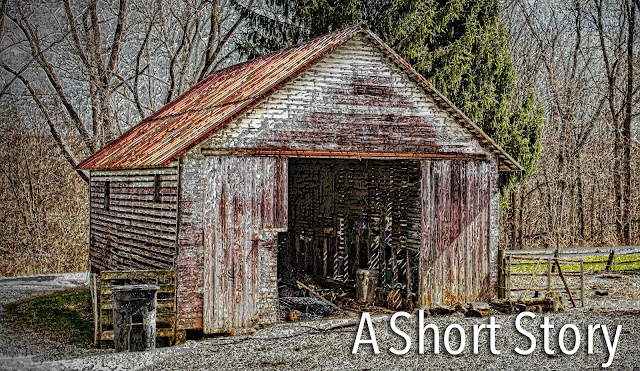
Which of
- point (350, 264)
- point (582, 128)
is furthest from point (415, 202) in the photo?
point (582, 128)

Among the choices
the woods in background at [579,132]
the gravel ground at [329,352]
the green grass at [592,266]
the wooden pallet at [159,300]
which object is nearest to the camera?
the gravel ground at [329,352]

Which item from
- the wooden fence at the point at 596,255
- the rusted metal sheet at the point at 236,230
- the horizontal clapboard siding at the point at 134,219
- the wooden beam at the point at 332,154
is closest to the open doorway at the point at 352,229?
the wooden beam at the point at 332,154

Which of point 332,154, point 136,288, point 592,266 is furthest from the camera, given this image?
point 592,266

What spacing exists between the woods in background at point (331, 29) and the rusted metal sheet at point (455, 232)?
9.82m

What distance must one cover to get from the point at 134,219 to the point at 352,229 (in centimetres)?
645

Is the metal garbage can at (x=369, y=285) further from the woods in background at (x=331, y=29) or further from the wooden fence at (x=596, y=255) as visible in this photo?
the woods in background at (x=331, y=29)

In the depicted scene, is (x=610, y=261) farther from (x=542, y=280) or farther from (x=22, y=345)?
(x=22, y=345)

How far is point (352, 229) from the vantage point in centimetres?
2016

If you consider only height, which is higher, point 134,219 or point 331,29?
point 331,29

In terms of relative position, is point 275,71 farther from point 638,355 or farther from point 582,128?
point 582,128

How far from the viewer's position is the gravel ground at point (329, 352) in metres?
11.2

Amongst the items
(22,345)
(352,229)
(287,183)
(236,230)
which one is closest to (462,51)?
(352,229)

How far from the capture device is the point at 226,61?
34188mm

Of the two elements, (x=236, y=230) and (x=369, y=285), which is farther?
(x=369, y=285)
